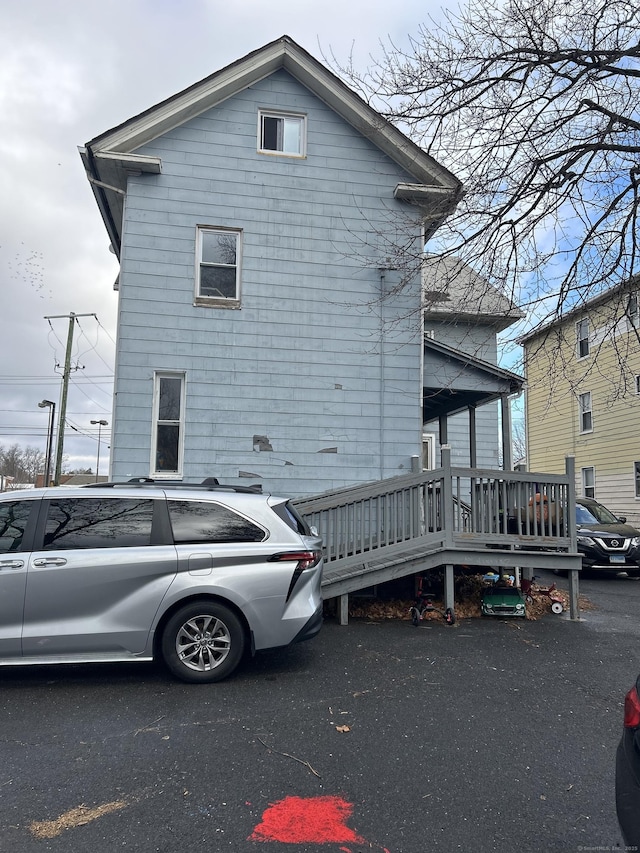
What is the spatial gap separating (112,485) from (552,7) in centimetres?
836

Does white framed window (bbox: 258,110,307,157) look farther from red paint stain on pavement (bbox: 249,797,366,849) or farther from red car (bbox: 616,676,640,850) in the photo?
red car (bbox: 616,676,640,850)

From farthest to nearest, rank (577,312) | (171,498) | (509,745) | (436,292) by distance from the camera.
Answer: (577,312)
(436,292)
(171,498)
(509,745)

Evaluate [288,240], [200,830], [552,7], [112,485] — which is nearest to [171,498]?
[112,485]

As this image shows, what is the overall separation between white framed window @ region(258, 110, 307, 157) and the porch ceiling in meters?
4.16

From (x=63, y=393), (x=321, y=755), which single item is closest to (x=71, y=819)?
(x=321, y=755)

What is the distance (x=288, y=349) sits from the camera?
33.3 feet

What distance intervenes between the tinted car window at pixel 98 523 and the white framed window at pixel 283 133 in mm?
7637

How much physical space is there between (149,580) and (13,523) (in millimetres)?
1298

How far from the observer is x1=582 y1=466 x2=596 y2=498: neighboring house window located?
2069 centimetres

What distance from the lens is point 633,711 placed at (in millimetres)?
2459

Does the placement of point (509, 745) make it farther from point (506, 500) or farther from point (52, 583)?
point (506, 500)

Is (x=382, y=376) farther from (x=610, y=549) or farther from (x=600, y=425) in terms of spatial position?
(x=600, y=425)

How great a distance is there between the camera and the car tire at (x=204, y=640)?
5004 mm

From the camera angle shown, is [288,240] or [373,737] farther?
[288,240]
